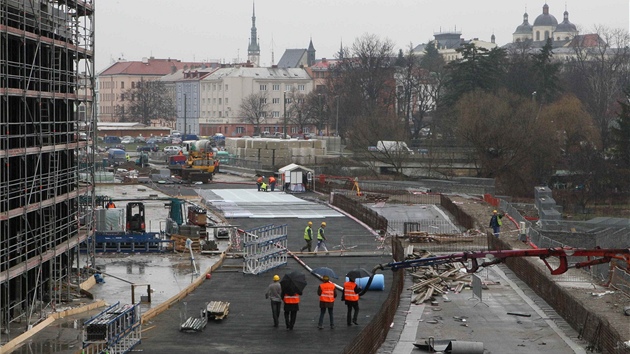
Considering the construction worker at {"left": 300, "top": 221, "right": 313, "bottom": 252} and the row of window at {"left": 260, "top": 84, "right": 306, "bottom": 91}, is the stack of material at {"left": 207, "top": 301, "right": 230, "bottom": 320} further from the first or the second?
the row of window at {"left": 260, "top": 84, "right": 306, "bottom": 91}

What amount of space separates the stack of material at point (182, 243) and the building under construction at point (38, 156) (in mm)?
6003

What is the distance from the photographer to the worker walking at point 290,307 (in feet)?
76.9

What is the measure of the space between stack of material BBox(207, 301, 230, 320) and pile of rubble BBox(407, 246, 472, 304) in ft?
17.2

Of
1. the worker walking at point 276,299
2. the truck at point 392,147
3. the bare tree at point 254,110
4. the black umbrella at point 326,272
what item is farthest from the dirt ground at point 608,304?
the bare tree at point 254,110

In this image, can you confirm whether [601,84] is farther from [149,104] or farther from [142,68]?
[142,68]

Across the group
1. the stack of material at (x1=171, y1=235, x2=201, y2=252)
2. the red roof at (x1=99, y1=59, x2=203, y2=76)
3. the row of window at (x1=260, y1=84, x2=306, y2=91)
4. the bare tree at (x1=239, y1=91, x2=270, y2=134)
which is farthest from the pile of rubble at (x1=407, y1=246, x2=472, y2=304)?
the red roof at (x1=99, y1=59, x2=203, y2=76)

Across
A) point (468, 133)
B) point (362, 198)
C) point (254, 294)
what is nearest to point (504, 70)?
point (468, 133)

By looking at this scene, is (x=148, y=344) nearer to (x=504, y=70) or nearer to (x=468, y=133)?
(x=468, y=133)

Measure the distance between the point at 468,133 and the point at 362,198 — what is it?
18895 millimetres

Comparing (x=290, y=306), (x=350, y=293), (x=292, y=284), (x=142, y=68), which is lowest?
(x=290, y=306)

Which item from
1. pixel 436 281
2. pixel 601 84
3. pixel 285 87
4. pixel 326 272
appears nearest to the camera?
pixel 436 281

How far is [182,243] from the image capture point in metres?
36.2

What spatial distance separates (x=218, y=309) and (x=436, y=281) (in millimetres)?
7493

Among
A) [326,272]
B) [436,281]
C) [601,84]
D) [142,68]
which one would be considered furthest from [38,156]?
[142,68]
